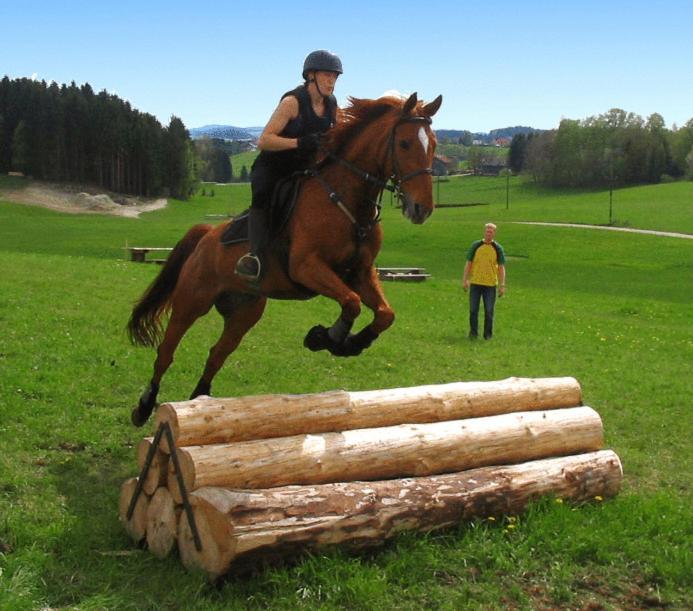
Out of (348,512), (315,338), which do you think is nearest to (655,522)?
(348,512)

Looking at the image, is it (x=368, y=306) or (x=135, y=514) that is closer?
(x=135, y=514)

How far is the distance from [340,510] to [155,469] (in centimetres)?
145

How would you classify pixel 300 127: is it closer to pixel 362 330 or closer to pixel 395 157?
pixel 395 157

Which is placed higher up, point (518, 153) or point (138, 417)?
point (518, 153)

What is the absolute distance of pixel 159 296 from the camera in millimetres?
9461

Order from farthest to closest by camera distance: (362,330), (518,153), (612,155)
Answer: (518,153) → (612,155) → (362,330)

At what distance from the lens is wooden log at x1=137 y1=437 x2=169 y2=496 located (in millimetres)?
5922

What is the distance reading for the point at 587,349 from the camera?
1625 cm

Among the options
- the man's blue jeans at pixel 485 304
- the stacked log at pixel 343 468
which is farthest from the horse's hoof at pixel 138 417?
Answer: the man's blue jeans at pixel 485 304

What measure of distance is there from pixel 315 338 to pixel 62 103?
86.7 m

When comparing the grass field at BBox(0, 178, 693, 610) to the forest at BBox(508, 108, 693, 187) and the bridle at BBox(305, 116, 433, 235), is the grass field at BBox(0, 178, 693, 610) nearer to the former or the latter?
the bridle at BBox(305, 116, 433, 235)

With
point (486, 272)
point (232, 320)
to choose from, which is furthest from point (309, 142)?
point (486, 272)

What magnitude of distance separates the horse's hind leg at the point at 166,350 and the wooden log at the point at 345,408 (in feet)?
8.45

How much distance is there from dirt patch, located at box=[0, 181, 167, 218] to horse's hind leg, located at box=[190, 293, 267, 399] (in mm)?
71657
